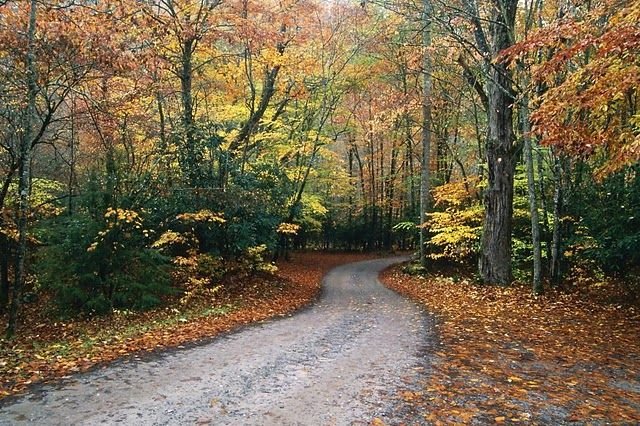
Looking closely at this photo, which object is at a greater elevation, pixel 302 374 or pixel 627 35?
pixel 627 35

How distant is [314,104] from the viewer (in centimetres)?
2242

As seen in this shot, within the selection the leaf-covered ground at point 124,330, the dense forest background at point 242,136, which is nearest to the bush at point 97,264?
the dense forest background at point 242,136

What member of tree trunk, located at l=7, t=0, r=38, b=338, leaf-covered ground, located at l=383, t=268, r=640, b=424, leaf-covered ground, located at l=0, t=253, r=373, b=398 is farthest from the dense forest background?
leaf-covered ground, located at l=383, t=268, r=640, b=424

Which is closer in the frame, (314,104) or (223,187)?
(223,187)

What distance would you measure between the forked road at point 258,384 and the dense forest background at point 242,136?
12.6ft

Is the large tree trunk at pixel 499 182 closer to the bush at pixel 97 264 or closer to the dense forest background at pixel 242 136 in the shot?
the dense forest background at pixel 242 136

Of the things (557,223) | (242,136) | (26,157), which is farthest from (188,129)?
(557,223)

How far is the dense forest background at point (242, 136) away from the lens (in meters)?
7.82

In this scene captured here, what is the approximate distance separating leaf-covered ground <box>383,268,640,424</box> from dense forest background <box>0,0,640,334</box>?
1.77 m

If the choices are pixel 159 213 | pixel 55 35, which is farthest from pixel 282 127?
pixel 55 35

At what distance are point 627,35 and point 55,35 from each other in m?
9.17

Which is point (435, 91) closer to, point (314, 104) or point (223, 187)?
point (314, 104)

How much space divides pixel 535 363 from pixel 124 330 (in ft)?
23.8

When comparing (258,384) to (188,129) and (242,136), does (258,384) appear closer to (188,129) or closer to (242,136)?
(188,129)
